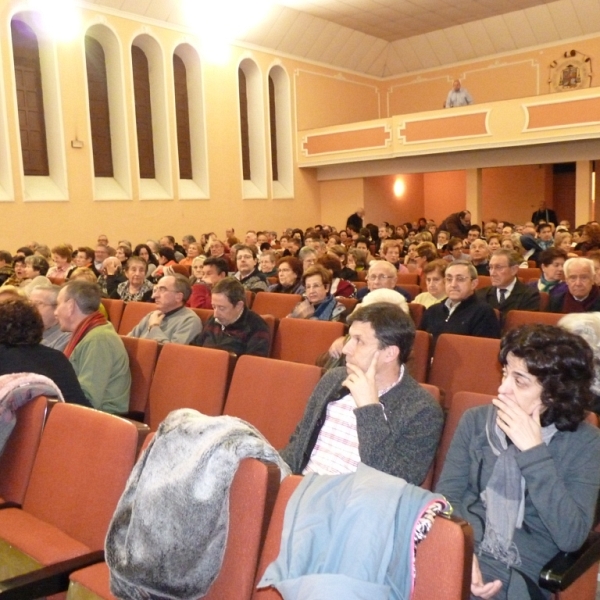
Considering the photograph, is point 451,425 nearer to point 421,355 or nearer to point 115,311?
point 421,355

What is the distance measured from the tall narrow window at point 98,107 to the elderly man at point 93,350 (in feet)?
29.3

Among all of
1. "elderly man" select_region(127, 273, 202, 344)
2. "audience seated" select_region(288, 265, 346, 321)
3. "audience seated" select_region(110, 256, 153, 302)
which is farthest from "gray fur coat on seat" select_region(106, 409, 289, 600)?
"audience seated" select_region(110, 256, 153, 302)

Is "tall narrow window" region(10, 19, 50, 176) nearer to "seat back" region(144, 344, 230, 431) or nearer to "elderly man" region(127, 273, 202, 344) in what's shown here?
"elderly man" region(127, 273, 202, 344)

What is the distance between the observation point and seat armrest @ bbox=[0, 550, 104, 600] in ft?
4.99

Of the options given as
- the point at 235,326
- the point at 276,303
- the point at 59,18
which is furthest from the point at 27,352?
the point at 59,18

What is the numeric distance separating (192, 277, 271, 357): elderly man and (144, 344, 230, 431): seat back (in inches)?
20.3

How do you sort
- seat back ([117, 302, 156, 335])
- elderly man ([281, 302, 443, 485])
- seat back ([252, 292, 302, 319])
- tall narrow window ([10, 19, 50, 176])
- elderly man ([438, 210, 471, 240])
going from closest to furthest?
elderly man ([281, 302, 443, 485]) → seat back ([117, 302, 156, 335]) → seat back ([252, 292, 302, 319]) → elderly man ([438, 210, 471, 240]) → tall narrow window ([10, 19, 50, 176])

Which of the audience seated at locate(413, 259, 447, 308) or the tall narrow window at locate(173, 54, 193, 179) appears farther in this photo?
the tall narrow window at locate(173, 54, 193, 179)

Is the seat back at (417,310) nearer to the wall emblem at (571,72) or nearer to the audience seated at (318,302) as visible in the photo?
the audience seated at (318,302)

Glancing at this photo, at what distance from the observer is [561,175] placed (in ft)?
56.1

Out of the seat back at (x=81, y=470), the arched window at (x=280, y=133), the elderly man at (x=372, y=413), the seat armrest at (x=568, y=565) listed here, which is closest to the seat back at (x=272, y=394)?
the elderly man at (x=372, y=413)

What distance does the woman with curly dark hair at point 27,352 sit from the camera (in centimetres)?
250

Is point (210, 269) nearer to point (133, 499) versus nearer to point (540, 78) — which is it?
point (133, 499)

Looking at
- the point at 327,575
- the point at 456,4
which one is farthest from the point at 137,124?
the point at 327,575
